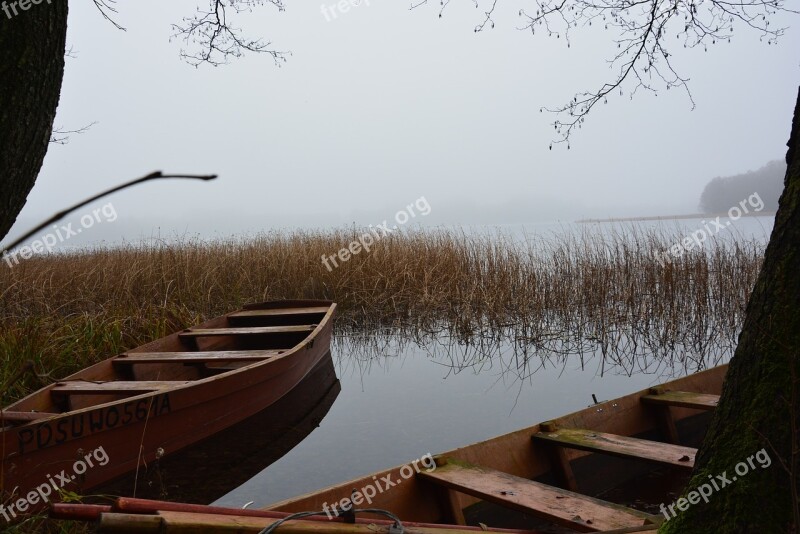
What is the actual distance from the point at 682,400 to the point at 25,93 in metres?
3.66

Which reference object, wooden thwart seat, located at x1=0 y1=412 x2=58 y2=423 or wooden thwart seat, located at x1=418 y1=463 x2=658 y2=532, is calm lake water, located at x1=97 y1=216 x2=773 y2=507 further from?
wooden thwart seat, located at x1=418 y1=463 x2=658 y2=532

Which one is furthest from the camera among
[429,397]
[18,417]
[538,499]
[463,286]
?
[463,286]

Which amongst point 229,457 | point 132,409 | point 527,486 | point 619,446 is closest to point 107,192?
point 527,486

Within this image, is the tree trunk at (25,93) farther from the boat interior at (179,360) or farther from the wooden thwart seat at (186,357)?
the wooden thwart seat at (186,357)

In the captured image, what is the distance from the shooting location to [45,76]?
1382mm

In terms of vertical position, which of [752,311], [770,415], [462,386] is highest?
[752,311]

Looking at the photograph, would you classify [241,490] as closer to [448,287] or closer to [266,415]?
[266,415]

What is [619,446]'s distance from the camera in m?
2.99

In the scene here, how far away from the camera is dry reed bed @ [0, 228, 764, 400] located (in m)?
7.47

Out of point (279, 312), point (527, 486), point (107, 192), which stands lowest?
point (527, 486)

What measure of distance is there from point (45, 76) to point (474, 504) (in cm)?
223

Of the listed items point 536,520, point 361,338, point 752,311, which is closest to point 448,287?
point 361,338

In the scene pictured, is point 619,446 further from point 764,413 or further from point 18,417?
point 18,417

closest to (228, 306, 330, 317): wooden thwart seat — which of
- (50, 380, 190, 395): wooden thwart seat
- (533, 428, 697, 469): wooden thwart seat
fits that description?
(50, 380, 190, 395): wooden thwart seat
